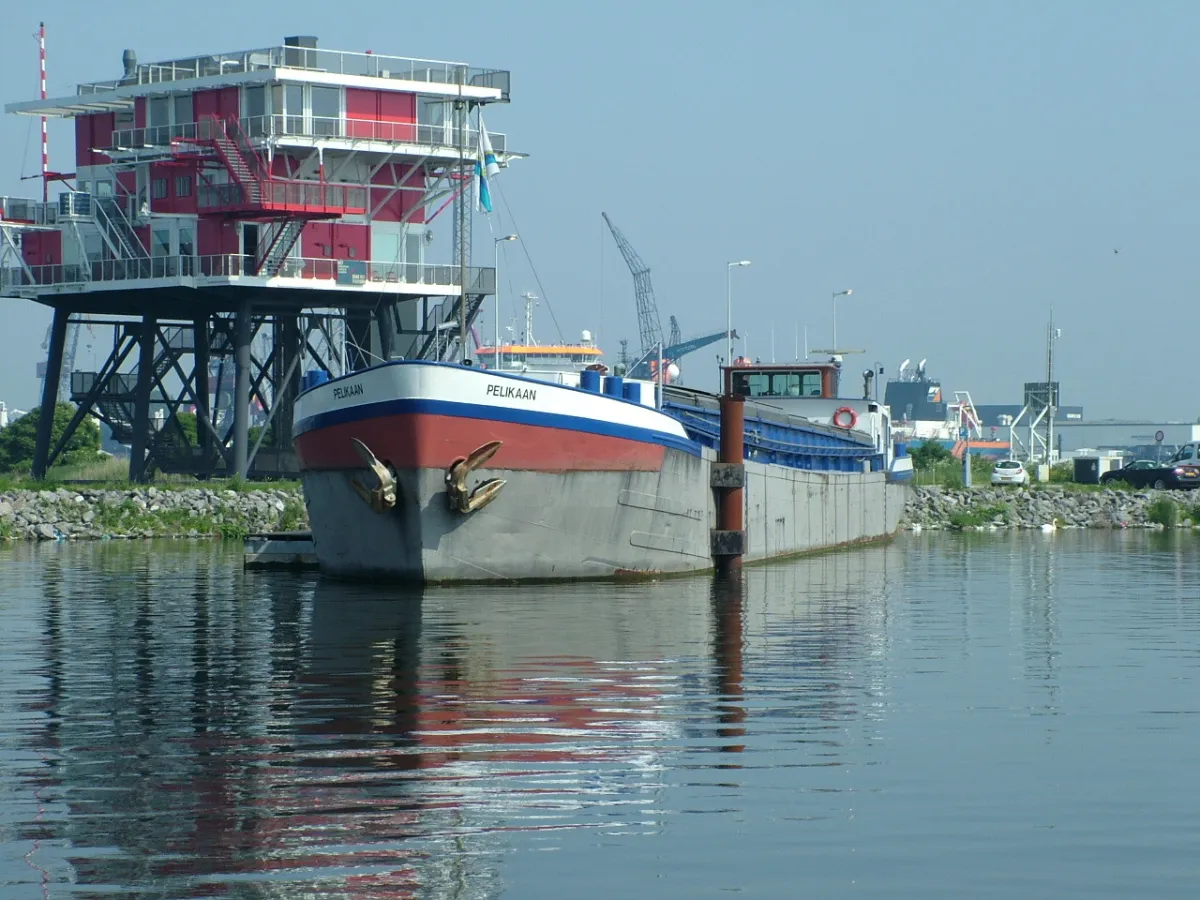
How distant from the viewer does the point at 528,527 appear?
31.8 metres

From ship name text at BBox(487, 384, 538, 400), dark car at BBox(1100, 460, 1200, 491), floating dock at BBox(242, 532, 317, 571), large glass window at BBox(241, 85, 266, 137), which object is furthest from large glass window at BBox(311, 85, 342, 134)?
dark car at BBox(1100, 460, 1200, 491)

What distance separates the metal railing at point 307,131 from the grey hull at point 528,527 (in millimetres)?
29843

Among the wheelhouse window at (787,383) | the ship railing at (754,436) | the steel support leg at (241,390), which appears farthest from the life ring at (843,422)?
the steel support leg at (241,390)

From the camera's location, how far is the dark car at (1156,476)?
79250 millimetres

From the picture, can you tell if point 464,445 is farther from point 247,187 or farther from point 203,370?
point 203,370

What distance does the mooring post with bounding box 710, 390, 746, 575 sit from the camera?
3738cm

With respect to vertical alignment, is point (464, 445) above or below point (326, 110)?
below

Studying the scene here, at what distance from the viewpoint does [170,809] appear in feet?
40.0

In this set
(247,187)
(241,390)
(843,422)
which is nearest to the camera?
(843,422)

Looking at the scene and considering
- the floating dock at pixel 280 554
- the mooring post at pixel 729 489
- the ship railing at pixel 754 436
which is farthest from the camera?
the ship railing at pixel 754 436

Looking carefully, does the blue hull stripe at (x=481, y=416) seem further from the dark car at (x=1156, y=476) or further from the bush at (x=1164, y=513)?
the dark car at (x=1156, y=476)

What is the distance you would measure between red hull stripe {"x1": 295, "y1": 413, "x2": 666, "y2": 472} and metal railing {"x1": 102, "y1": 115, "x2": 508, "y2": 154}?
30668 mm

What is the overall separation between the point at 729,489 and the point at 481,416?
874 cm

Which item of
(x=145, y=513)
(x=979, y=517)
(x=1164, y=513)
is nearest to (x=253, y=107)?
(x=145, y=513)
